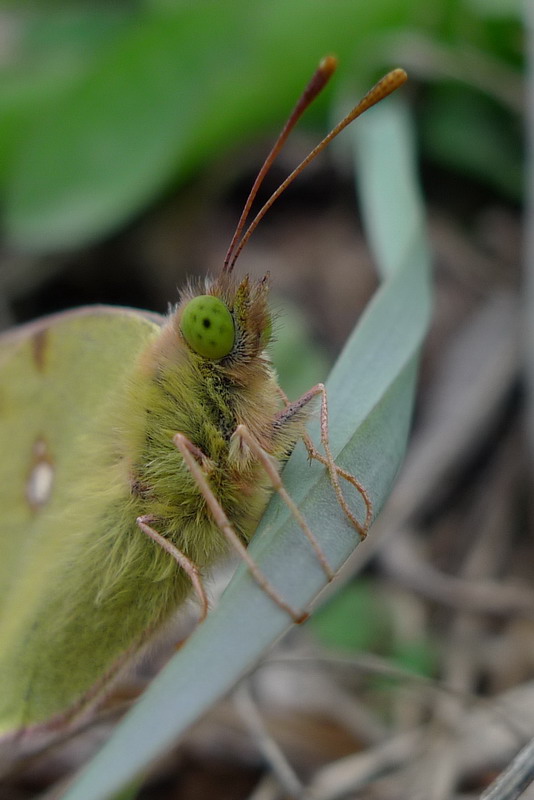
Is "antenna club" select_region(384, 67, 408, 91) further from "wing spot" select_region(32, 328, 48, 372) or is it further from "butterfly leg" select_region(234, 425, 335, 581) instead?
"wing spot" select_region(32, 328, 48, 372)

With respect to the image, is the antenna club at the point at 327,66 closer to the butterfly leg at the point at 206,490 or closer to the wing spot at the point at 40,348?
the butterfly leg at the point at 206,490

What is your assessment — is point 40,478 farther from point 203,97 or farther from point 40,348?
point 203,97

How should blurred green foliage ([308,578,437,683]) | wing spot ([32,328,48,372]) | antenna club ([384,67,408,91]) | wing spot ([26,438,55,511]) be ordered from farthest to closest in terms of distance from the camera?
blurred green foliage ([308,578,437,683]) → wing spot ([32,328,48,372]) → wing spot ([26,438,55,511]) → antenna club ([384,67,408,91])

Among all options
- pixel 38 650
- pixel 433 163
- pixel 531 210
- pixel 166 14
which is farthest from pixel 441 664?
pixel 166 14

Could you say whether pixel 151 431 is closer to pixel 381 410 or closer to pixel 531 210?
pixel 381 410

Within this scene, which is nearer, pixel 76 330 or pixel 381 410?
pixel 381 410

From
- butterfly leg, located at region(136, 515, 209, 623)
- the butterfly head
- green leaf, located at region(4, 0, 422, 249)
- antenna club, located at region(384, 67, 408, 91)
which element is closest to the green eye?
the butterfly head
